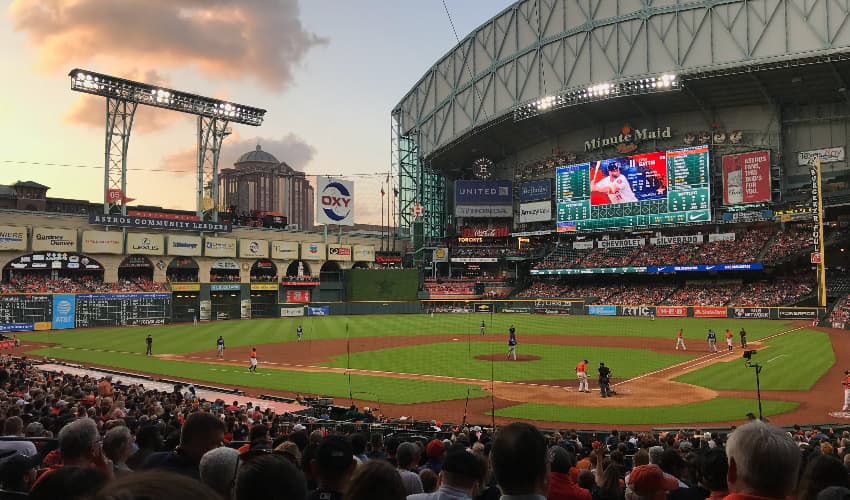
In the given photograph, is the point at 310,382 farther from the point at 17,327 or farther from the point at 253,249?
the point at 253,249

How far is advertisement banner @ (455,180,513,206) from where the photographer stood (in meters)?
94.0

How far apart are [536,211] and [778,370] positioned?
5947 centimetres

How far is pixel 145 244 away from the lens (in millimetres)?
68500

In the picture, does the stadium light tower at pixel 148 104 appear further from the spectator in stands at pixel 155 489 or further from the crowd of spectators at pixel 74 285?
the spectator in stands at pixel 155 489

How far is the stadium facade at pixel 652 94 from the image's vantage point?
62.1m

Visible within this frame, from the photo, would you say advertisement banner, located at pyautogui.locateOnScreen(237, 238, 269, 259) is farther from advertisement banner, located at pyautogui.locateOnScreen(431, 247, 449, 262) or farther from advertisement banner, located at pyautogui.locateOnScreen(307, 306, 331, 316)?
advertisement banner, located at pyautogui.locateOnScreen(431, 247, 449, 262)

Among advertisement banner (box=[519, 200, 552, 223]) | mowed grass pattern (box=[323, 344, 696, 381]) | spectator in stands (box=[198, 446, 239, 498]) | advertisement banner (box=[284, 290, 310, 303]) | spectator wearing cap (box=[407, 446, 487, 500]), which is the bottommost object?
mowed grass pattern (box=[323, 344, 696, 381])

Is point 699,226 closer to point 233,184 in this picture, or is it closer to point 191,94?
point 191,94

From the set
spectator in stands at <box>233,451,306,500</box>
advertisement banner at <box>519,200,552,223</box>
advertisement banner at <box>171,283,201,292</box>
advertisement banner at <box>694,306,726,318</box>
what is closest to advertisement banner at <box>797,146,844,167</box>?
advertisement banner at <box>694,306,726,318</box>

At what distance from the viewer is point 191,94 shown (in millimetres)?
69250

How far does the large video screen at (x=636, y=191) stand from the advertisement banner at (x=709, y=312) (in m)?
14.2

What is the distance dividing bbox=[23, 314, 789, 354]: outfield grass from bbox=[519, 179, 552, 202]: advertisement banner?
2422 centimetres

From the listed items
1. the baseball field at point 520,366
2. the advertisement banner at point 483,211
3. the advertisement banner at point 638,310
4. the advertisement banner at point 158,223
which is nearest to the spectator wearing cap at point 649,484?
the baseball field at point 520,366

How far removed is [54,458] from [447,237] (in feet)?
306
